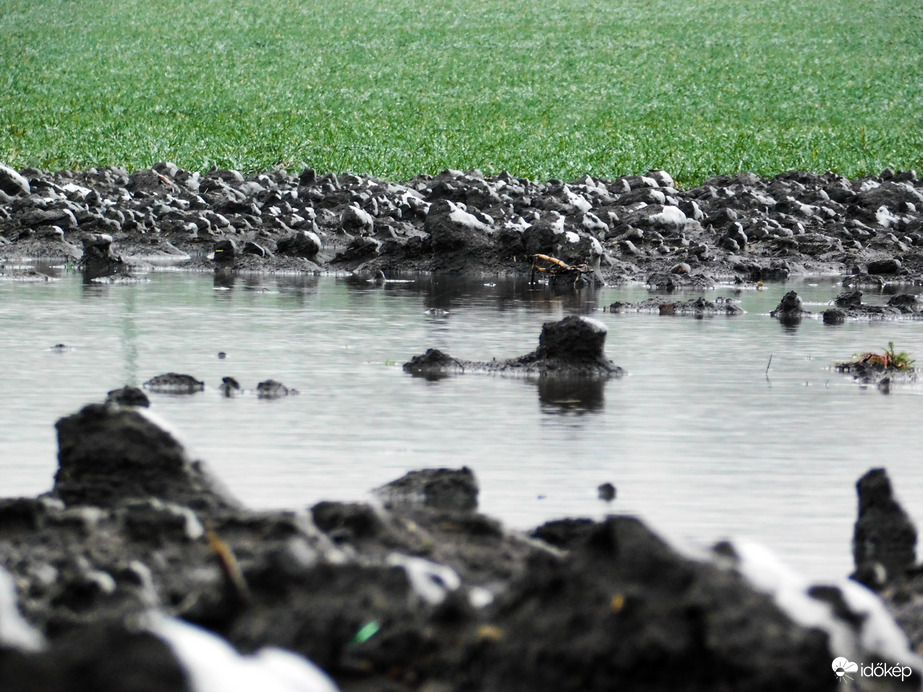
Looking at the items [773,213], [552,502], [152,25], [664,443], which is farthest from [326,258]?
[152,25]

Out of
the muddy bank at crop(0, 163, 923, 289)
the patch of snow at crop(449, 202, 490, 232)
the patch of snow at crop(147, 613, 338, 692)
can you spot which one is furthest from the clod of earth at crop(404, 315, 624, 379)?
the patch of snow at crop(449, 202, 490, 232)

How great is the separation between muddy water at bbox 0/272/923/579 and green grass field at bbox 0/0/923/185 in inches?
541

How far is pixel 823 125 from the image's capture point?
128ft

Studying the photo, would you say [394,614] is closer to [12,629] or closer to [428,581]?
[428,581]

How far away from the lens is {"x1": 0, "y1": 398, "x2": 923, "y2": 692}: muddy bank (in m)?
2.80

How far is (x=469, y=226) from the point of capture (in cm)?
1675

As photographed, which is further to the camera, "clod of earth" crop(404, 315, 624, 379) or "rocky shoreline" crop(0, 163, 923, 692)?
"clod of earth" crop(404, 315, 624, 379)

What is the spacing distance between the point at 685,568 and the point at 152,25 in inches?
2341

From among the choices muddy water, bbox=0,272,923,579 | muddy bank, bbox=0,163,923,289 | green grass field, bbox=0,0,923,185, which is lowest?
muddy water, bbox=0,272,923,579

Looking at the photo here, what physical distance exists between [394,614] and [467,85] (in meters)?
44.5

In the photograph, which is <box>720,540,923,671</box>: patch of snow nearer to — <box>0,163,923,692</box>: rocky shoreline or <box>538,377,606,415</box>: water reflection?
<box>0,163,923,692</box>: rocky shoreline

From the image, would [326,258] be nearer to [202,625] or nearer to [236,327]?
[236,327]

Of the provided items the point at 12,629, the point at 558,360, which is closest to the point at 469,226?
the point at 558,360

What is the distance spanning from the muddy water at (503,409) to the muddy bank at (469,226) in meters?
3.23
